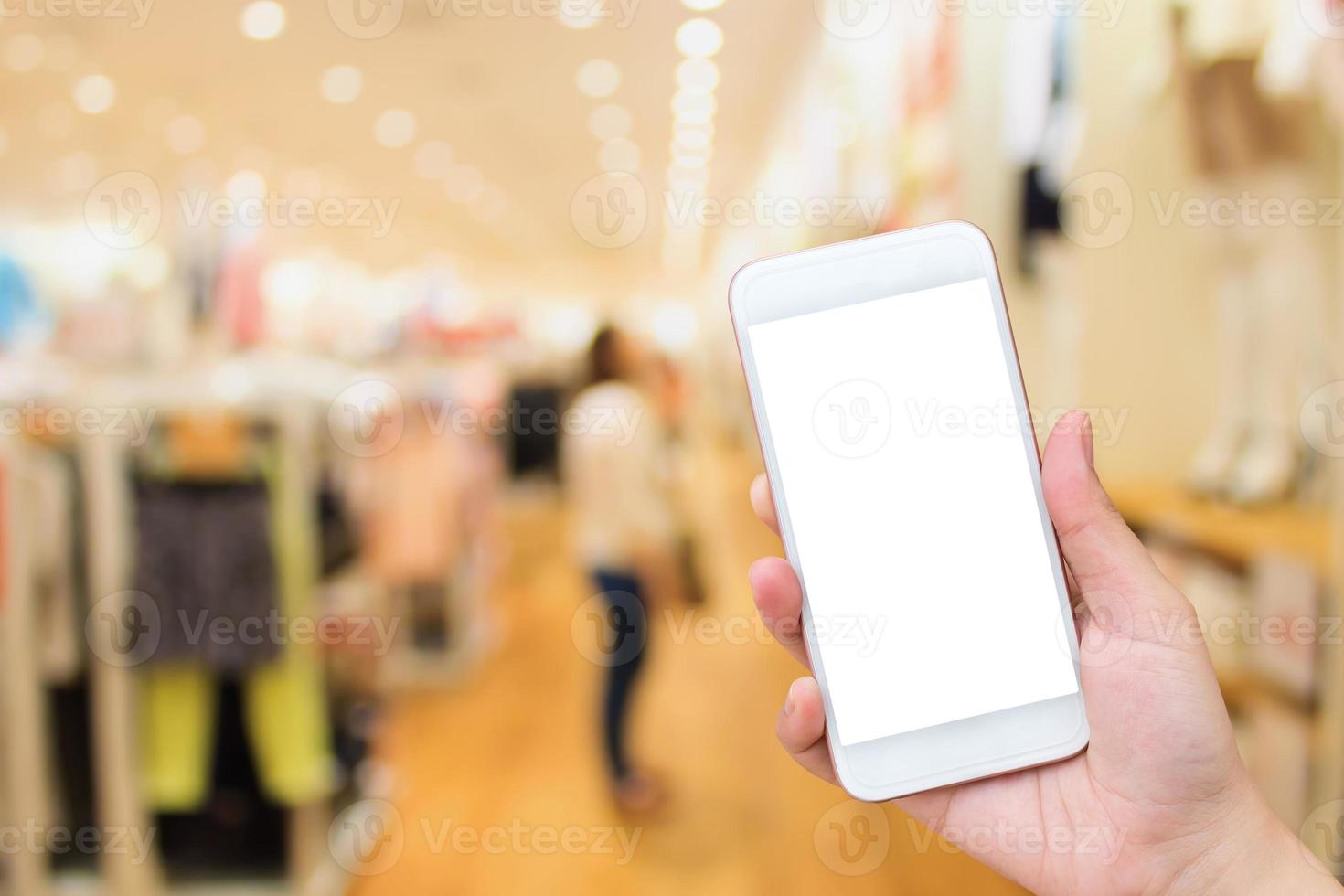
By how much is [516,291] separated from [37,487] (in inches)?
673

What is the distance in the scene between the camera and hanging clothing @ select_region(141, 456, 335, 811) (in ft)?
6.37

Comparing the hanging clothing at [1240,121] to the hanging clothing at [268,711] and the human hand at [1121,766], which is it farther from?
the hanging clothing at [268,711]

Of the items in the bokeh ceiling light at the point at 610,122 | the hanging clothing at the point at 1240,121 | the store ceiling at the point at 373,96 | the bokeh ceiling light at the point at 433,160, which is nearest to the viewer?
the hanging clothing at the point at 1240,121

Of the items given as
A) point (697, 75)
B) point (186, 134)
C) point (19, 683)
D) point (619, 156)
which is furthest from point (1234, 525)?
point (186, 134)

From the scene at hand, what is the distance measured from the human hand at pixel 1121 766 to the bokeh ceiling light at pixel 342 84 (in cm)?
623

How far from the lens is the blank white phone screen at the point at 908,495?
2.65ft

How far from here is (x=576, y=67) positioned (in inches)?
229

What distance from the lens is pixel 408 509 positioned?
3.10 m

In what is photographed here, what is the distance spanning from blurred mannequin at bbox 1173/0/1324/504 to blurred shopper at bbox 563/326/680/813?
131cm

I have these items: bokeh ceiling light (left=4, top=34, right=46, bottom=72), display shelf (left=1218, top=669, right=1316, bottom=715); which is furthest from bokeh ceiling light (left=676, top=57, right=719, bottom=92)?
display shelf (left=1218, top=669, right=1316, bottom=715)

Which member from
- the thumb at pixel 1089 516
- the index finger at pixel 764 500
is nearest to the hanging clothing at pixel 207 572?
the index finger at pixel 764 500

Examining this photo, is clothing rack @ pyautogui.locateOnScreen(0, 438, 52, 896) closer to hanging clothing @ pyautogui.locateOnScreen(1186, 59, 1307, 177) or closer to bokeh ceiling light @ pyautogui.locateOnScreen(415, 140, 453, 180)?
hanging clothing @ pyautogui.locateOnScreen(1186, 59, 1307, 177)

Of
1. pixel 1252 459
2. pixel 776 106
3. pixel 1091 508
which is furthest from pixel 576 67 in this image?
pixel 1091 508

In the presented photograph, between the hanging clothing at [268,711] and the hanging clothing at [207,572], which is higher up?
the hanging clothing at [207,572]
